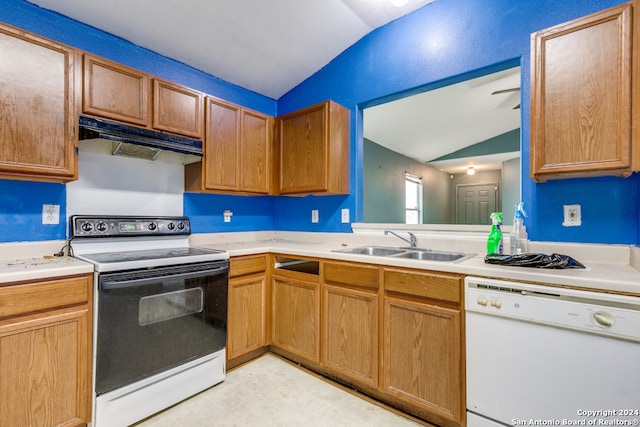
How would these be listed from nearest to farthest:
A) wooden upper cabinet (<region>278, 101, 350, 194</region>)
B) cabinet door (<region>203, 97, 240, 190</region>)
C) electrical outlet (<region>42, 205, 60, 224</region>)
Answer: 1. electrical outlet (<region>42, 205, 60, 224</region>)
2. cabinet door (<region>203, 97, 240, 190</region>)
3. wooden upper cabinet (<region>278, 101, 350, 194</region>)

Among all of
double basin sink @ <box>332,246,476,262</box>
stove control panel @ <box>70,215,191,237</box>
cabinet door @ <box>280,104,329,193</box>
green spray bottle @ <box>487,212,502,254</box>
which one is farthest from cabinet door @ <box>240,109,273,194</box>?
green spray bottle @ <box>487,212,502,254</box>

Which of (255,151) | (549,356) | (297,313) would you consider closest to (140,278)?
(297,313)

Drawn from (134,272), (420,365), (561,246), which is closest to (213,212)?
(134,272)

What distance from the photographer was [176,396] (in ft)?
6.04

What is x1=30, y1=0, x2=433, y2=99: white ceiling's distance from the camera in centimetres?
205

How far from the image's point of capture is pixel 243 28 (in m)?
2.38

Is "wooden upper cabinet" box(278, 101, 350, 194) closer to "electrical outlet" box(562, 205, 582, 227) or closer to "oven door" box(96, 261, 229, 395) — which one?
"oven door" box(96, 261, 229, 395)

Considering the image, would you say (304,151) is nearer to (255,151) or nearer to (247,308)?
(255,151)

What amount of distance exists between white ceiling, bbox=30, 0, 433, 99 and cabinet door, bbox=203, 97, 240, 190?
46 centimetres

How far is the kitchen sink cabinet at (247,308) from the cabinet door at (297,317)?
10 cm

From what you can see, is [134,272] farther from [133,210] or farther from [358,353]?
[358,353]

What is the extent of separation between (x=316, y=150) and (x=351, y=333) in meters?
1.49

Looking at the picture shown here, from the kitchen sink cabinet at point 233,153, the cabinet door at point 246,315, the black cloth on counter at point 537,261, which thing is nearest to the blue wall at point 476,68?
the black cloth on counter at point 537,261

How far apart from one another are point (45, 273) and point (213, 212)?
146 centimetres
